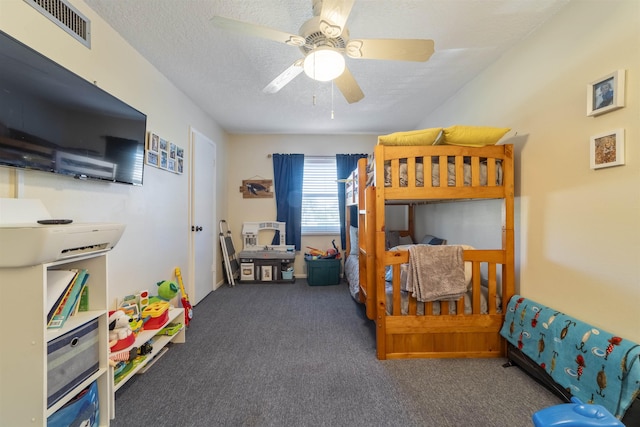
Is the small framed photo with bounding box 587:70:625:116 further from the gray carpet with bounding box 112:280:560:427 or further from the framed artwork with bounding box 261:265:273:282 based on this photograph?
the framed artwork with bounding box 261:265:273:282

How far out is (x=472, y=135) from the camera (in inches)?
72.9

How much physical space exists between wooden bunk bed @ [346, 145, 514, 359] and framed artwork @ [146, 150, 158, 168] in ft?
6.27

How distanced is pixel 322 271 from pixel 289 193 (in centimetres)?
140

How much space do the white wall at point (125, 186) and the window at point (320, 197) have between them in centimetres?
187

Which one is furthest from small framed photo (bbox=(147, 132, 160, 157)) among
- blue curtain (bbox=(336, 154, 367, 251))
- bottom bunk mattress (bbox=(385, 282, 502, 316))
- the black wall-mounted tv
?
blue curtain (bbox=(336, 154, 367, 251))

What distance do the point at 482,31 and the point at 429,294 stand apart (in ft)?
6.39

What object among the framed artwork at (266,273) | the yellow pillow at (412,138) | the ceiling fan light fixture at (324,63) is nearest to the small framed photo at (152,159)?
the ceiling fan light fixture at (324,63)

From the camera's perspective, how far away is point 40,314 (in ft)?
3.21

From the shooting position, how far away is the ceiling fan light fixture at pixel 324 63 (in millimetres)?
1399

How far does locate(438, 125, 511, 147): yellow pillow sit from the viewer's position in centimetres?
184

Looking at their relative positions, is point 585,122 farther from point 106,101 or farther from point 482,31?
point 106,101

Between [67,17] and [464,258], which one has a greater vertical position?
[67,17]

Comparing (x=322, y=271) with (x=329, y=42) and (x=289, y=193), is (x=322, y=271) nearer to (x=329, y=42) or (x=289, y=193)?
(x=289, y=193)

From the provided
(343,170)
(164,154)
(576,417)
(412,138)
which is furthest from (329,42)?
(343,170)
